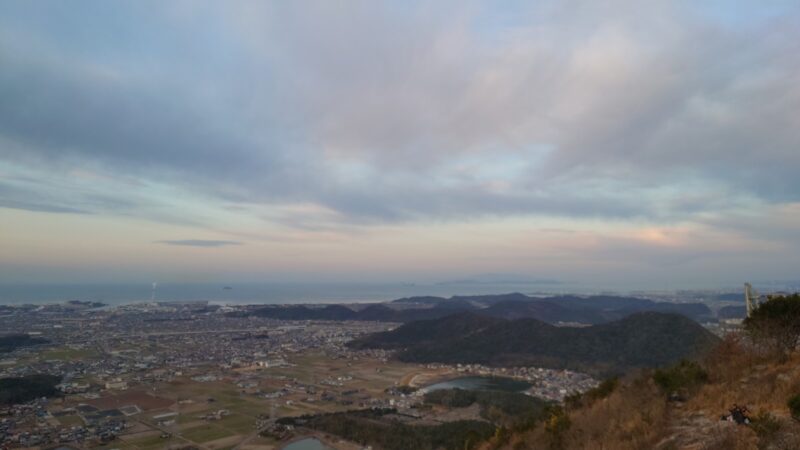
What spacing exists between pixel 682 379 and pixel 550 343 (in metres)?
Answer: 61.8

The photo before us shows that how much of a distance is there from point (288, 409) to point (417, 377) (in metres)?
19.0

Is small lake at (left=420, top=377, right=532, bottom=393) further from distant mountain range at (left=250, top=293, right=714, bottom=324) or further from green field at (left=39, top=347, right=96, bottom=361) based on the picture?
distant mountain range at (left=250, top=293, right=714, bottom=324)

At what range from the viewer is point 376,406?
1567 inches

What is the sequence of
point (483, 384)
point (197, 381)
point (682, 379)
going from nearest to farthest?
1. point (682, 379)
2. point (197, 381)
3. point (483, 384)

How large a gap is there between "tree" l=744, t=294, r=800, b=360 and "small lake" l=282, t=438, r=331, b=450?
26.5m

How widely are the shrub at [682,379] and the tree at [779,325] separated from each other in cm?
134

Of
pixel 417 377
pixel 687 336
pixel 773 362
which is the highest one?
pixel 773 362

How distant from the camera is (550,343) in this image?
67438mm

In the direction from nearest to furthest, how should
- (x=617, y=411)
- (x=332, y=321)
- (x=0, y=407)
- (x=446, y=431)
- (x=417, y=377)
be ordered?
(x=617, y=411) → (x=446, y=431) → (x=0, y=407) → (x=417, y=377) → (x=332, y=321)

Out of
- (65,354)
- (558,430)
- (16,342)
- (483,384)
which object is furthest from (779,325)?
(16,342)

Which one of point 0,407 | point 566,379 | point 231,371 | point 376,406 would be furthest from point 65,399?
point 566,379

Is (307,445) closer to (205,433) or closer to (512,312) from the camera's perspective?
(205,433)

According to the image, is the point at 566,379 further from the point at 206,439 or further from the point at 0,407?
the point at 0,407

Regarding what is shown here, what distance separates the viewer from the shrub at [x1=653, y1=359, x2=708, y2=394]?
9.04 m
